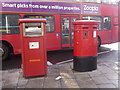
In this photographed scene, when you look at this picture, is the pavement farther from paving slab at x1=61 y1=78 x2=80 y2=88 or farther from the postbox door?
the postbox door

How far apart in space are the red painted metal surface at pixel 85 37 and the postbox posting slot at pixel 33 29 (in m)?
1.31

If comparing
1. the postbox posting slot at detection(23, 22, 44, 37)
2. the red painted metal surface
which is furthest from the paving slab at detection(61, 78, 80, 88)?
the postbox posting slot at detection(23, 22, 44, 37)

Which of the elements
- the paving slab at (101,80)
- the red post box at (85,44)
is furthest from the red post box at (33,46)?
the paving slab at (101,80)

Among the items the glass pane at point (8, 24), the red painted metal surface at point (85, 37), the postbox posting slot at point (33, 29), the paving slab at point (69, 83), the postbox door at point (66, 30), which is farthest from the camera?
the postbox door at point (66, 30)

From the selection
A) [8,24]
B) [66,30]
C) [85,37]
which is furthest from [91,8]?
[8,24]

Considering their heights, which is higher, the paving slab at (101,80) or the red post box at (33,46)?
the red post box at (33,46)

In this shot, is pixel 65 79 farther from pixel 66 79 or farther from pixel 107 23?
pixel 107 23

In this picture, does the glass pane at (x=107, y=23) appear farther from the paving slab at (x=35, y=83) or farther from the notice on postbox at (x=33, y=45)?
the paving slab at (x=35, y=83)

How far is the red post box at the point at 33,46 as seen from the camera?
4684 millimetres

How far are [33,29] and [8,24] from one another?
3361 mm

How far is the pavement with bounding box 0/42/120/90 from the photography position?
14.2 feet

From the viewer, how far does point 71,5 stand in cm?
898

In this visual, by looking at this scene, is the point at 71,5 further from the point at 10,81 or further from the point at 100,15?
the point at 10,81

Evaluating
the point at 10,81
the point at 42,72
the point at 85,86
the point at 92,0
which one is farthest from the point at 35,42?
the point at 92,0
